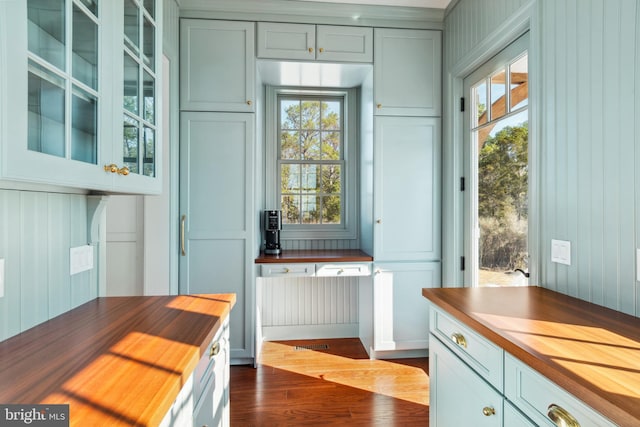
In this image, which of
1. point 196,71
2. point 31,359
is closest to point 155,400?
point 31,359

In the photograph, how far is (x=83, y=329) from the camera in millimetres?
1033

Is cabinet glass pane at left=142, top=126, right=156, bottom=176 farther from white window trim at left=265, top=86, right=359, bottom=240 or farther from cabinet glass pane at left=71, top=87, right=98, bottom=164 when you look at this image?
white window trim at left=265, top=86, right=359, bottom=240

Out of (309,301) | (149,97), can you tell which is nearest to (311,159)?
(309,301)

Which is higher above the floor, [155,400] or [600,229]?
[600,229]

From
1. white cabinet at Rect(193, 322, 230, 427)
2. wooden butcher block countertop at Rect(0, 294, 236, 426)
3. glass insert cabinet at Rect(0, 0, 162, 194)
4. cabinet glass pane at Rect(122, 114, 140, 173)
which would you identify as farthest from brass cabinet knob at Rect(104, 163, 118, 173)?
white cabinet at Rect(193, 322, 230, 427)

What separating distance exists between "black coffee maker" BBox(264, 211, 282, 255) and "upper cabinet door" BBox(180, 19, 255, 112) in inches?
34.1

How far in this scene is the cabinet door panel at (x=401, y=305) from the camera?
2.62 meters

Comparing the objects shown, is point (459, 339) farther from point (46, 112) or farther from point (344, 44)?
point (344, 44)

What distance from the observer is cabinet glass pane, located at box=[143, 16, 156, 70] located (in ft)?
4.30

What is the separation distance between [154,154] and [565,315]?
1684 millimetres

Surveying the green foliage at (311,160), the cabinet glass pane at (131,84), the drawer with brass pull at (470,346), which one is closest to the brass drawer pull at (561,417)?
the drawer with brass pull at (470,346)

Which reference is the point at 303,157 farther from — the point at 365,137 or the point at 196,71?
the point at 196,71

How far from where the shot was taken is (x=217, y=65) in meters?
2.50

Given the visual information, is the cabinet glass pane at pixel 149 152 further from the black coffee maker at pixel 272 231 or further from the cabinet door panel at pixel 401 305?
the cabinet door panel at pixel 401 305
